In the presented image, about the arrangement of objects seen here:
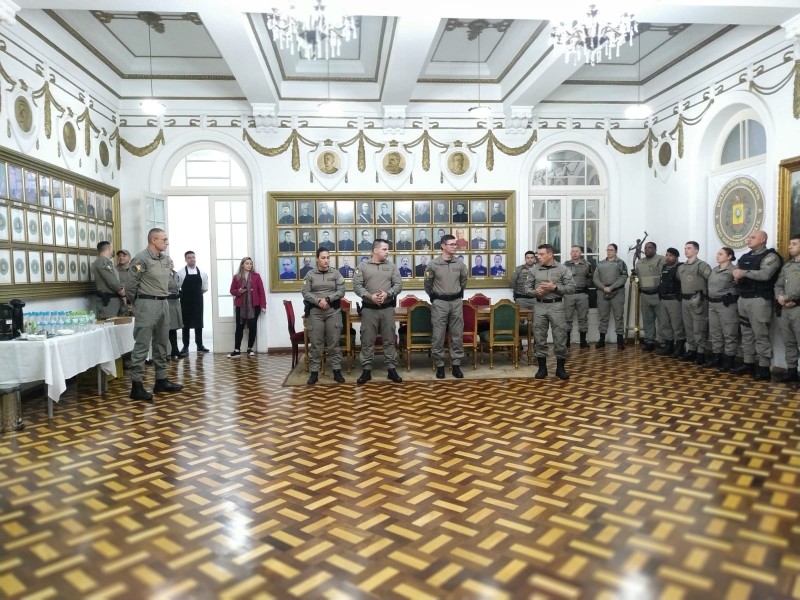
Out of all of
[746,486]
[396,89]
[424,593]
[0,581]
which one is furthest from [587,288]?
[0,581]

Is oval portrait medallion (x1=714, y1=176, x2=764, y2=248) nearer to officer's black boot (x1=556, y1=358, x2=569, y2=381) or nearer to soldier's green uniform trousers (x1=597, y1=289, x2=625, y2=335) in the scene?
soldier's green uniform trousers (x1=597, y1=289, x2=625, y2=335)

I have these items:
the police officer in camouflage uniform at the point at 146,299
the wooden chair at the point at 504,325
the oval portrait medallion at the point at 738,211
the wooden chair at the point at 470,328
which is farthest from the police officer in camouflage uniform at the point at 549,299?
the police officer in camouflage uniform at the point at 146,299

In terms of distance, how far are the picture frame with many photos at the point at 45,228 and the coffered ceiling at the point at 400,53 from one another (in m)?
1.54

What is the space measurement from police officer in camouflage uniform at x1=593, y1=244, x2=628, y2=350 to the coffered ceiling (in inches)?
110

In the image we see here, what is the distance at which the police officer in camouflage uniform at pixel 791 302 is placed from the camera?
5.85m

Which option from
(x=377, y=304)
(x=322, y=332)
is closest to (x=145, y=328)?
(x=322, y=332)

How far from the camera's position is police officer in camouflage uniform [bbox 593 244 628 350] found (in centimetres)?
888

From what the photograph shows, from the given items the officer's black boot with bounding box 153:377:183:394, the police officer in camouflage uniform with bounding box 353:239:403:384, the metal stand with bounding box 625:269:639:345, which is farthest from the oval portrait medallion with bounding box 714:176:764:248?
the officer's black boot with bounding box 153:377:183:394

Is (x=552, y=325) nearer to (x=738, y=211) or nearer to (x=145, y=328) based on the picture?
(x=738, y=211)

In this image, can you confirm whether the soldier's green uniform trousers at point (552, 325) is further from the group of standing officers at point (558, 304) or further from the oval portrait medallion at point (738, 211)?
the oval portrait medallion at point (738, 211)

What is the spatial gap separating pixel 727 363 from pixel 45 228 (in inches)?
328

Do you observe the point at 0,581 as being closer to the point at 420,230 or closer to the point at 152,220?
the point at 152,220

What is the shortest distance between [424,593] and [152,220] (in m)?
7.81

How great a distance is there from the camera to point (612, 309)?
360 inches
